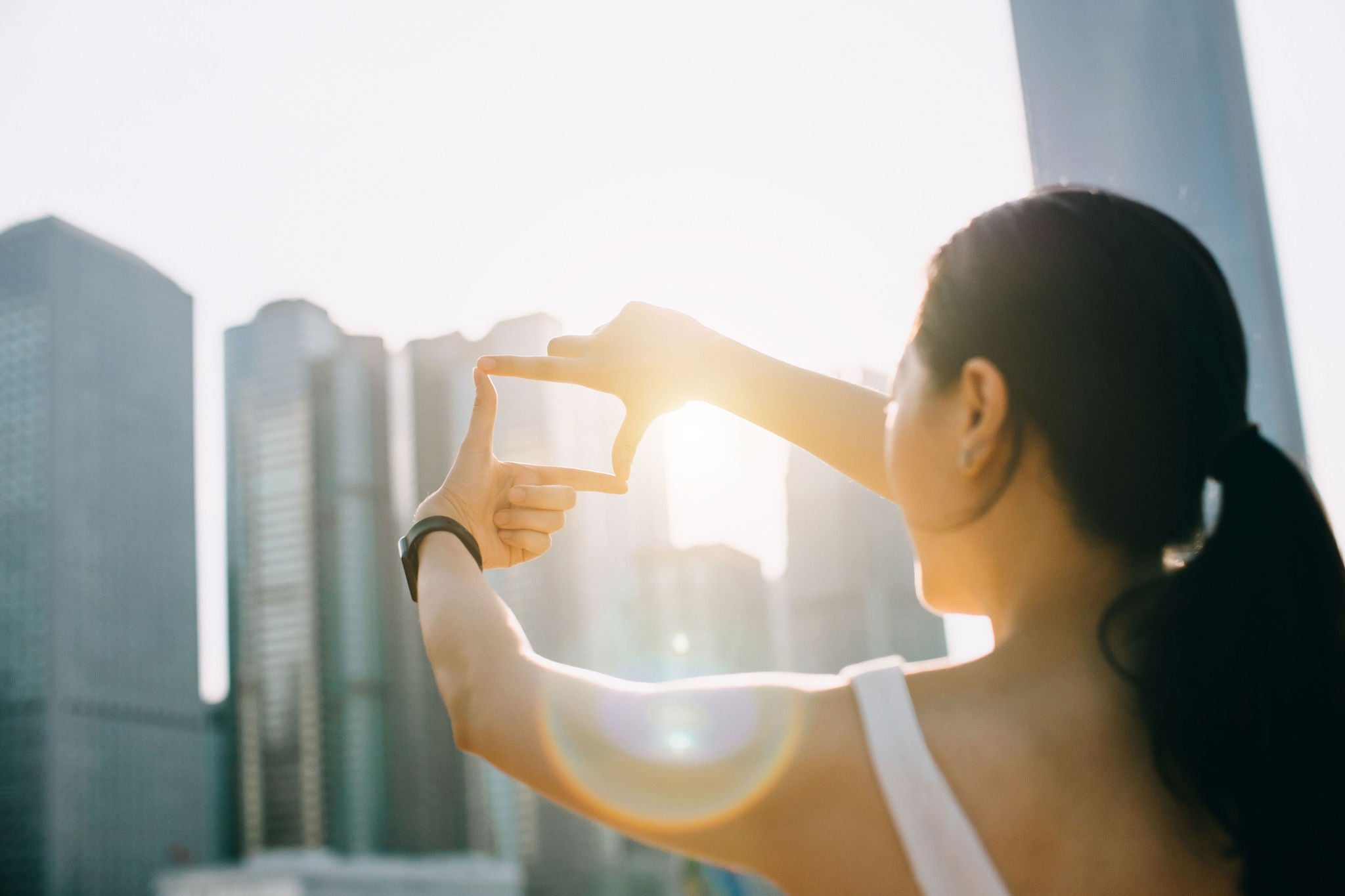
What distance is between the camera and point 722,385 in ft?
3.62

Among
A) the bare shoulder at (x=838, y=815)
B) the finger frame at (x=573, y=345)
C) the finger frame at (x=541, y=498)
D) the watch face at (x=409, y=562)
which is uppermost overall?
the finger frame at (x=573, y=345)

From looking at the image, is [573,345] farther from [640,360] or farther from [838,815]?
[838,815]

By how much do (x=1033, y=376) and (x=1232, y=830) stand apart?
321 millimetres

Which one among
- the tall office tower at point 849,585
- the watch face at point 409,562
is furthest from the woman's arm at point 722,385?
the tall office tower at point 849,585

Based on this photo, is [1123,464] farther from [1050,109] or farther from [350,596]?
[350,596]

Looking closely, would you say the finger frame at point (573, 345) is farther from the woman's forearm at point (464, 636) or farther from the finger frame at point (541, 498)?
the woman's forearm at point (464, 636)

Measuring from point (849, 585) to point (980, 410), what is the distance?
5523 cm

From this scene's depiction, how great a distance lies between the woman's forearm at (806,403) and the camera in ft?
3.60

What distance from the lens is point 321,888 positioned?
38.8 metres

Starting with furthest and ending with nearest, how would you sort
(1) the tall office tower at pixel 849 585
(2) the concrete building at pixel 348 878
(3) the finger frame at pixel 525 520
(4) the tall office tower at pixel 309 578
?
(1) the tall office tower at pixel 849 585 → (4) the tall office tower at pixel 309 578 → (2) the concrete building at pixel 348 878 → (3) the finger frame at pixel 525 520

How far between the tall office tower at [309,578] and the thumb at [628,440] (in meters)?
49.3

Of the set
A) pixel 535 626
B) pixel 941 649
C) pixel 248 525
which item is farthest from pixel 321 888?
pixel 941 649

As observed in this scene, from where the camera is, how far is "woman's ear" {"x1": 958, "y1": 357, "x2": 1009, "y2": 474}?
71 cm

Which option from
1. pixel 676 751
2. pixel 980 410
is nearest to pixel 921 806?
pixel 676 751
